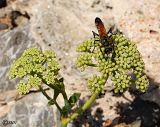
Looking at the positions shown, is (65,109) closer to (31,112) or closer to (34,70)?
(34,70)

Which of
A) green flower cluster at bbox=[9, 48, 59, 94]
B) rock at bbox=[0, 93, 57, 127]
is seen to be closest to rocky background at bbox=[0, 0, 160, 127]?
rock at bbox=[0, 93, 57, 127]

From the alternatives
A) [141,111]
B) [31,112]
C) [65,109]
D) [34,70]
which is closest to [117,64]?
[34,70]

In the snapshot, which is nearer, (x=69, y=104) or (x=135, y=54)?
(x=135, y=54)

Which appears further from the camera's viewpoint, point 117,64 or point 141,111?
point 141,111

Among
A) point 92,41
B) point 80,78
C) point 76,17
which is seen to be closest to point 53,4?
point 76,17

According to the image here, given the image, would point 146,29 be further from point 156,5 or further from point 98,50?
point 98,50

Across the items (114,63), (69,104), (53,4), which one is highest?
(53,4)
